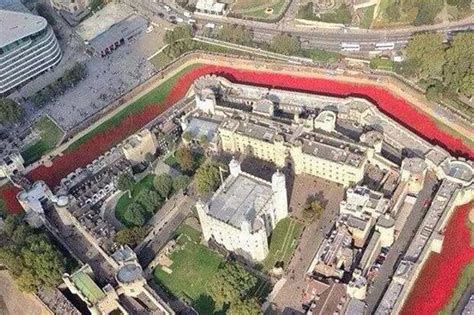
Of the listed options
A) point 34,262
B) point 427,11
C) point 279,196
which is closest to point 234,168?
point 279,196

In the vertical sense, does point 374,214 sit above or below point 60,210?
above

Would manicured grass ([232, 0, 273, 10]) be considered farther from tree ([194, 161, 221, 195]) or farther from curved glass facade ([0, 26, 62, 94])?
tree ([194, 161, 221, 195])

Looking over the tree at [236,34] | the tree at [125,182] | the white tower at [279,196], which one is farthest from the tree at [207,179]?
the tree at [236,34]

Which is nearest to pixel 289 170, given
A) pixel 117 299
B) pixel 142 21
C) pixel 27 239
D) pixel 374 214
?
pixel 374 214

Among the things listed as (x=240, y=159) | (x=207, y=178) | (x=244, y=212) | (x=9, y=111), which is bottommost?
(x=9, y=111)

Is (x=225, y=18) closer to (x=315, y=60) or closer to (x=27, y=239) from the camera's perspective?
(x=315, y=60)

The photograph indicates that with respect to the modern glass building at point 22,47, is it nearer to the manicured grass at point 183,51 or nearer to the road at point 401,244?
the manicured grass at point 183,51

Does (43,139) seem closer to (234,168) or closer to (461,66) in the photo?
(234,168)
